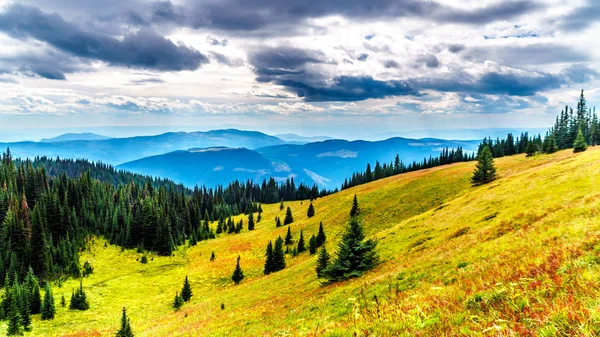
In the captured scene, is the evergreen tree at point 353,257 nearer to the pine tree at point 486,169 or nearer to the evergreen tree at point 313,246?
the evergreen tree at point 313,246

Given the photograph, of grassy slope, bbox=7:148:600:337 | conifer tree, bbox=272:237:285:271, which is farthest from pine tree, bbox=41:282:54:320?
conifer tree, bbox=272:237:285:271

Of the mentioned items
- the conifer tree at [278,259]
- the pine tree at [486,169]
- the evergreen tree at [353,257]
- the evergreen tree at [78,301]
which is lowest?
the evergreen tree at [78,301]

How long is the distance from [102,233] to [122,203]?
56.6 ft

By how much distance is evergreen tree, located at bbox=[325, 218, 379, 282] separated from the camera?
91.2 ft

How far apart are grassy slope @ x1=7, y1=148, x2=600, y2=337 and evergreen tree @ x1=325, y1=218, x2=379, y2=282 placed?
1.41 meters

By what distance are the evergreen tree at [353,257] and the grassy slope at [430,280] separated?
1413mm

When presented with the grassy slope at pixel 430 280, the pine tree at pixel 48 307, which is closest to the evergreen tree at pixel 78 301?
the grassy slope at pixel 430 280

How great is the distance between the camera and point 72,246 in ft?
274

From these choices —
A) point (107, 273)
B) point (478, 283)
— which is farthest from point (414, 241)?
point (107, 273)

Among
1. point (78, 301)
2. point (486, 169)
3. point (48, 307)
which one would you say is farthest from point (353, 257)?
point (78, 301)

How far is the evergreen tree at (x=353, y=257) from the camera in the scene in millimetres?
27797

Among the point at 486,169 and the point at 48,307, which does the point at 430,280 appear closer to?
the point at 486,169

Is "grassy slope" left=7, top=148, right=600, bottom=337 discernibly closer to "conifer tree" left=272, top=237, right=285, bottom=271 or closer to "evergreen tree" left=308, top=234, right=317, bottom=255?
"conifer tree" left=272, top=237, right=285, bottom=271

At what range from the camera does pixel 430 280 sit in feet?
55.2
